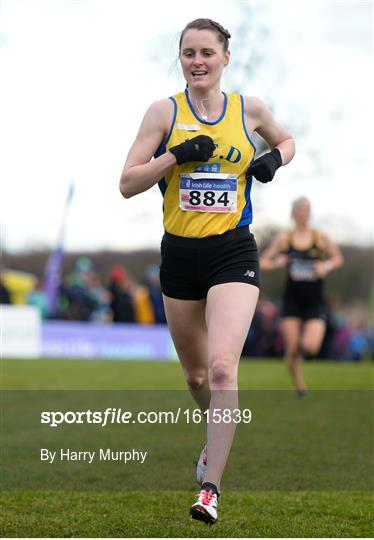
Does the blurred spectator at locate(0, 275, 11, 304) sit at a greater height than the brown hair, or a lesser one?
lesser

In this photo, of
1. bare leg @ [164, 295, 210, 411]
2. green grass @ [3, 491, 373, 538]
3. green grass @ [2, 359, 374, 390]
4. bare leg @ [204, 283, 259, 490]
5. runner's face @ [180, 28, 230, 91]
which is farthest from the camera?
green grass @ [2, 359, 374, 390]

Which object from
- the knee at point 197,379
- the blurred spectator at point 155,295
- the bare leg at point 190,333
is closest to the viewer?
the bare leg at point 190,333

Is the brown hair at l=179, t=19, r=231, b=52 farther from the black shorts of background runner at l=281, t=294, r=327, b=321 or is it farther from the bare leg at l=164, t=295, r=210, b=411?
the black shorts of background runner at l=281, t=294, r=327, b=321

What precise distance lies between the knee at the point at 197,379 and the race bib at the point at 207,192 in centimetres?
109

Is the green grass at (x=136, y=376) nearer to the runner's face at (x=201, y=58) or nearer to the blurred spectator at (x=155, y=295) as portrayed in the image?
the blurred spectator at (x=155, y=295)

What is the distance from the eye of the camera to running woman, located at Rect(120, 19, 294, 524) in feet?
15.3

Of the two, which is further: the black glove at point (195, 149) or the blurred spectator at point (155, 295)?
the blurred spectator at point (155, 295)

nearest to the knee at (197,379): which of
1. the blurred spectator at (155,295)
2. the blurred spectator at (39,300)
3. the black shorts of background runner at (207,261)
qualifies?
the black shorts of background runner at (207,261)

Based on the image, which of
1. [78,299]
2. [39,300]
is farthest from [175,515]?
[39,300]

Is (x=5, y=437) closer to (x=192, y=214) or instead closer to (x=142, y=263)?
(x=192, y=214)

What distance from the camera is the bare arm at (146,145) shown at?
477 centimetres

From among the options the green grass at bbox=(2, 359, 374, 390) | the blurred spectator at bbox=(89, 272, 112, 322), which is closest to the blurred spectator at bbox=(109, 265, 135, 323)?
the blurred spectator at bbox=(89, 272, 112, 322)

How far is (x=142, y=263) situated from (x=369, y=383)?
14128 millimetres

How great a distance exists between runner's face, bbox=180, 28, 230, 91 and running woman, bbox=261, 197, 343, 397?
638 cm
